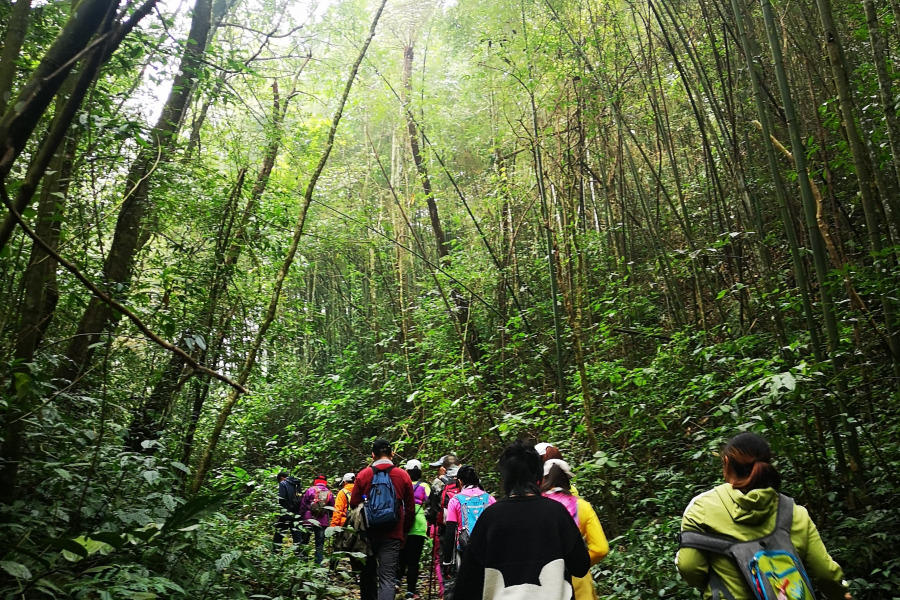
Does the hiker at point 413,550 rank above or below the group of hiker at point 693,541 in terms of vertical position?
below

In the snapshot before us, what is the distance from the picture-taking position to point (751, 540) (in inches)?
63.2

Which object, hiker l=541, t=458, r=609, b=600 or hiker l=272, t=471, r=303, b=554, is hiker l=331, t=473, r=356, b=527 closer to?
hiker l=272, t=471, r=303, b=554

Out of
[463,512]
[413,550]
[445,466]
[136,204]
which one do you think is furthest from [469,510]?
[136,204]

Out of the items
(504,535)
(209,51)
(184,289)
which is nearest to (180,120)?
(209,51)

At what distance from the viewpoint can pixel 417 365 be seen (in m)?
9.75

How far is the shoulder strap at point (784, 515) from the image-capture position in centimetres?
163

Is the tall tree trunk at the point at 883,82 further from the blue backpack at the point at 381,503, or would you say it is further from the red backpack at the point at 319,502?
the red backpack at the point at 319,502

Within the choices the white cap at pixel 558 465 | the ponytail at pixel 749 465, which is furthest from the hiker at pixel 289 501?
the ponytail at pixel 749 465

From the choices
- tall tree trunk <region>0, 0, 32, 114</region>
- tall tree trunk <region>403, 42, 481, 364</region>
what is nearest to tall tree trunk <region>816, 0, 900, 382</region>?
tall tree trunk <region>0, 0, 32, 114</region>

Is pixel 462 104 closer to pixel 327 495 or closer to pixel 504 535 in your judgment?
pixel 327 495

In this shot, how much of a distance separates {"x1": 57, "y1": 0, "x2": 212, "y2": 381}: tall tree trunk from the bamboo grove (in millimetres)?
24

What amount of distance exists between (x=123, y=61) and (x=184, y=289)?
1.68 meters

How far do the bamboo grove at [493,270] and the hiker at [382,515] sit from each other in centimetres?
71

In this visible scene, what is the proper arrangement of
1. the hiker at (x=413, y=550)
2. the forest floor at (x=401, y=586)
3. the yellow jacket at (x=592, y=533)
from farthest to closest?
1. the forest floor at (x=401, y=586)
2. the hiker at (x=413, y=550)
3. the yellow jacket at (x=592, y=533)
